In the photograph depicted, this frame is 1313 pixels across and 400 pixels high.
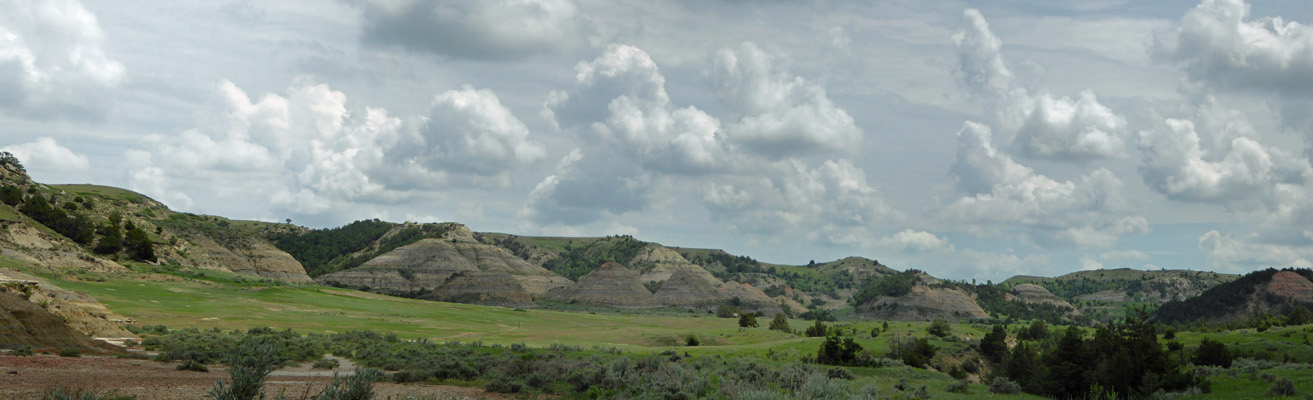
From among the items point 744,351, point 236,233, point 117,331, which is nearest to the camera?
point 117,331

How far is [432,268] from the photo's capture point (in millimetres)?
150625

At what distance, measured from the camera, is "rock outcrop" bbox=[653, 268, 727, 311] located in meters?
154

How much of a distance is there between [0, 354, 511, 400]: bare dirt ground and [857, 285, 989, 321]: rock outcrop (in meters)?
134

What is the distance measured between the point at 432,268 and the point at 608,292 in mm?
37794

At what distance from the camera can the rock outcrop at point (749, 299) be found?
15262 cm

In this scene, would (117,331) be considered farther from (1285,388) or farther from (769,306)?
(769,306)

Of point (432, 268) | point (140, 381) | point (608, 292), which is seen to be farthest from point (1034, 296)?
point (140, 381)

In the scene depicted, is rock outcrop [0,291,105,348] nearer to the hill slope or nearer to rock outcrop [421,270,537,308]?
rock outcrop [421,270,537,308]

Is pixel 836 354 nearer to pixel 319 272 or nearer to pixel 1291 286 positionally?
pixel 1291 286

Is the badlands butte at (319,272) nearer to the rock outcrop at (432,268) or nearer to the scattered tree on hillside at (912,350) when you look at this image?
the rock outcrop at (432,268)

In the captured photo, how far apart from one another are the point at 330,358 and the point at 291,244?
584ft

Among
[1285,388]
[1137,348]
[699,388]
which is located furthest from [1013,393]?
[699,388]

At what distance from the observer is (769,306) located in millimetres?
157625

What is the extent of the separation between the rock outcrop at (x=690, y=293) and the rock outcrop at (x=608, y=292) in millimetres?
5184
